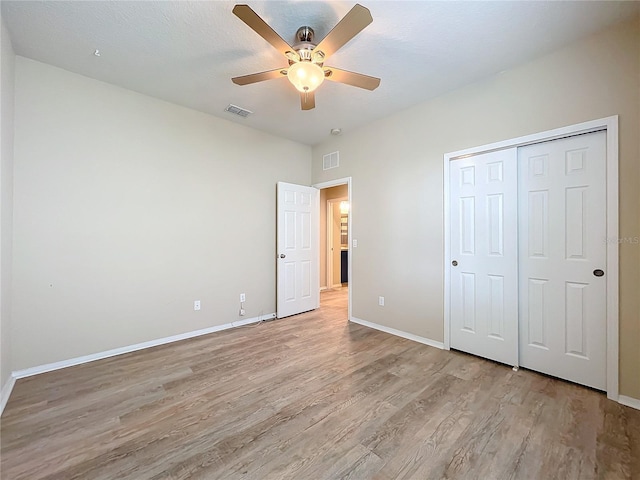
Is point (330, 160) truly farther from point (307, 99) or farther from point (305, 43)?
point (305, 43)

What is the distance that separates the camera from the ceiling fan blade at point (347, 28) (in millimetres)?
1513

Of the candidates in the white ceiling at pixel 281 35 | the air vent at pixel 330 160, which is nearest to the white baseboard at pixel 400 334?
the air vent at pixel 330 160

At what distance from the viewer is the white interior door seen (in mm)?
4070

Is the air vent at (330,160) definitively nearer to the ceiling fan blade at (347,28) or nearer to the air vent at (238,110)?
the air vent at (238,110)

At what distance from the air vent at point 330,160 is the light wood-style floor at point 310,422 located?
2.73 metres

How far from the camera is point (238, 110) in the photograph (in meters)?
3.30

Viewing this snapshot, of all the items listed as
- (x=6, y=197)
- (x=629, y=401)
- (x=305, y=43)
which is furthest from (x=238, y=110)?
(x=629, y=401)

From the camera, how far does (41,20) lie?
1946mm

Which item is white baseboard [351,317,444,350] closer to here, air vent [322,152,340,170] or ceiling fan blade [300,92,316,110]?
air vent [322,152,340,170]

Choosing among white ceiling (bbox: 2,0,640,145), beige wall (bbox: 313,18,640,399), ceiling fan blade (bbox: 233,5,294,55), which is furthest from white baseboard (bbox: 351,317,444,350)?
ceiling fan blade (bbox: 233,5,294,55)

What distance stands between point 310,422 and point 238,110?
3.29m

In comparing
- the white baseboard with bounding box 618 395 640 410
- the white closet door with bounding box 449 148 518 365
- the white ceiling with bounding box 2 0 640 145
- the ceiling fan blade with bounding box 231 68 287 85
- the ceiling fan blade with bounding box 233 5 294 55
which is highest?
the white ceiling with bounding box 2 0 640 145

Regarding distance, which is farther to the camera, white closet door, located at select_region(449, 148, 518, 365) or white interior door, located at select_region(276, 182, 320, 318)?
white interior door, located at select_region(276, 182, 320, 318)

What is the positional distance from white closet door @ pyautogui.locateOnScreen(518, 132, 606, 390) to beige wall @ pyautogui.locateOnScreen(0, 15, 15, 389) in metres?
4.17
